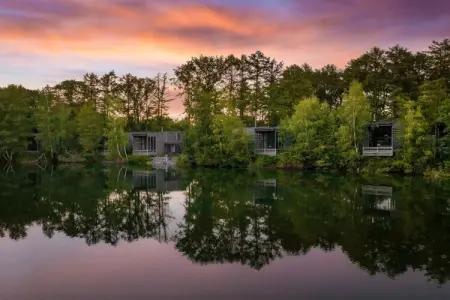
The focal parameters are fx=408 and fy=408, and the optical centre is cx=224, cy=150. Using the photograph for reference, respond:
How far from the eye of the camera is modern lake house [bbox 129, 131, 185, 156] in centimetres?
5359

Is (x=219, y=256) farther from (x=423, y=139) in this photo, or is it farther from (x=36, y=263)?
(x=423, y=139)

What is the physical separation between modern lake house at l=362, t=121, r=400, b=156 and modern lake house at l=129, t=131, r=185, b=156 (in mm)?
25535

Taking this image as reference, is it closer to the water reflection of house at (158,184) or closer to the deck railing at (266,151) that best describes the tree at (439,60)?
the deck railing at (266,151)

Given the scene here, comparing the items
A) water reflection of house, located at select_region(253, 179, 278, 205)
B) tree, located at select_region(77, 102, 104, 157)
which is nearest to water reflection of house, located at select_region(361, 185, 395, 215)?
water reflection of house, located at select_region(253, 179, 278, 205)

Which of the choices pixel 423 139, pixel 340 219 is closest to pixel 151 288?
pixel 340 219

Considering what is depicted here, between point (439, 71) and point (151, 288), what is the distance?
43933mm

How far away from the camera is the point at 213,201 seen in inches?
787

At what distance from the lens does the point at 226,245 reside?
12.0 m

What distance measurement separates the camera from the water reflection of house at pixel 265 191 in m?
20.1

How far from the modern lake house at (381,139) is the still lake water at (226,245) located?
14014 mm

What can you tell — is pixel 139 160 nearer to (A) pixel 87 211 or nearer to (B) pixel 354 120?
(B) pixel 354 120

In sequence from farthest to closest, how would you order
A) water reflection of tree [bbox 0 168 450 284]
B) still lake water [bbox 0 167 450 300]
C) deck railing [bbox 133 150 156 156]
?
deck railing [bbox 133 150 156 156] → water reflection of tree [bbox 0 168 450 284] → still lake water [bbox 0 167 450 300]

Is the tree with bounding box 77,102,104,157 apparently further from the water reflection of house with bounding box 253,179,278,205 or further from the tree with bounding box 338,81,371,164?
the tree with bounding box 338,81,371,164

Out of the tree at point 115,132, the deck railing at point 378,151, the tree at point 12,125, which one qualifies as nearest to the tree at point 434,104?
the deck railing at point 378,151
